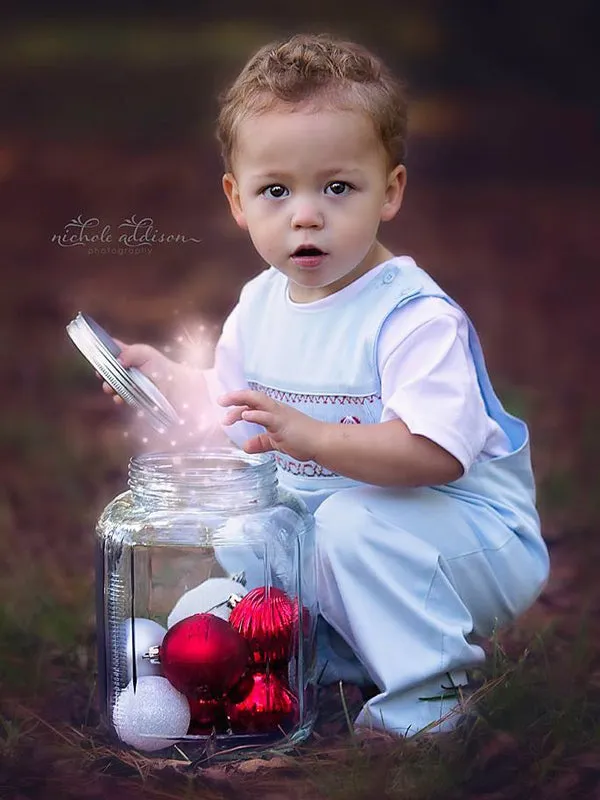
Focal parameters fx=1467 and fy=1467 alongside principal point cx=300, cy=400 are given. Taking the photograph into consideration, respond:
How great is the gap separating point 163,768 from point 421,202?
86 cm

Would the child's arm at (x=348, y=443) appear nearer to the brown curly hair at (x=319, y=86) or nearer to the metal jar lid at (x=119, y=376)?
the metal jar lid at (x=119, y=376)

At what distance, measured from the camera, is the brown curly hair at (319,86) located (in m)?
1.55

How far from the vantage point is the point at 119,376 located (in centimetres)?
159

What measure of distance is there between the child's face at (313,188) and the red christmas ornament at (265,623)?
355mm

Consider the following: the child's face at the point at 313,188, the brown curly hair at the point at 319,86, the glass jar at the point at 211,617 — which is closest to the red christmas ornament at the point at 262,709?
the glass jar at the point at 211,617

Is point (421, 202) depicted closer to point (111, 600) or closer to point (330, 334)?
point (330, 334)

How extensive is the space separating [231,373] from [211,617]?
0.37 metres

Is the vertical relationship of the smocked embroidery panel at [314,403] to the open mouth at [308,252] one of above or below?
below

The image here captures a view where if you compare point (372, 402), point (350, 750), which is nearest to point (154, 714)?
point (350, 750)

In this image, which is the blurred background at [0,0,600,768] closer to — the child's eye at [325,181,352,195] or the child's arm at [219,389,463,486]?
the child's eye at [325,181,352,195]

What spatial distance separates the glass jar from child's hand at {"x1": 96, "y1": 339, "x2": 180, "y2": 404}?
4.0 inches

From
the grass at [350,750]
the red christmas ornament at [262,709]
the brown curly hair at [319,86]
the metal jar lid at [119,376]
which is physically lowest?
the grass at [350,750]

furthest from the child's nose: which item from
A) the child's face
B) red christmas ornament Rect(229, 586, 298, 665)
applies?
red christmas ornament Rect(229, 586, 298, 665)

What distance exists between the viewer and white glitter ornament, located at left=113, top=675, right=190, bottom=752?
1.52 metres
